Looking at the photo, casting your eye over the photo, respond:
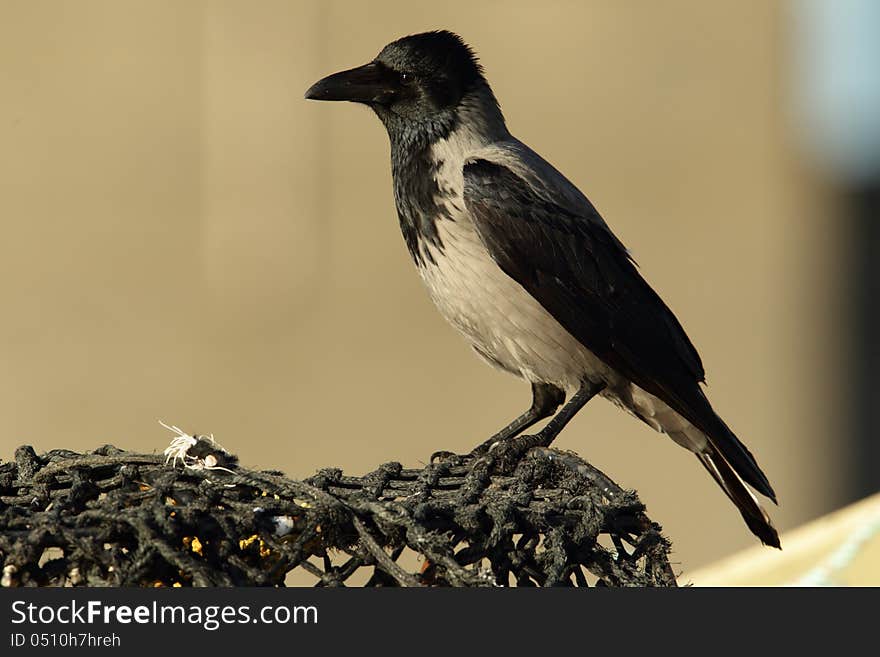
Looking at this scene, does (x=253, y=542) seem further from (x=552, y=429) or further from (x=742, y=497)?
(x=742, y=497)

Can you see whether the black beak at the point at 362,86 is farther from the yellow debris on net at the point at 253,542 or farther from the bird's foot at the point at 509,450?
the yellow debris on net at the point at 253,542

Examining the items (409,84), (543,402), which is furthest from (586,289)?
→ (409,84)

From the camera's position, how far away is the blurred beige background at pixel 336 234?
12.8m

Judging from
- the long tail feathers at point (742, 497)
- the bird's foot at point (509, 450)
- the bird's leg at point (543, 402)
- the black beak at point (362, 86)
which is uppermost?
the black beak at point (362, 86)

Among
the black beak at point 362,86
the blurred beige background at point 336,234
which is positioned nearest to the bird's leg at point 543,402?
the black beak at point 362,86

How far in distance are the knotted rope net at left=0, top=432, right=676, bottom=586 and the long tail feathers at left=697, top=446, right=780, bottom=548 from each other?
147cm

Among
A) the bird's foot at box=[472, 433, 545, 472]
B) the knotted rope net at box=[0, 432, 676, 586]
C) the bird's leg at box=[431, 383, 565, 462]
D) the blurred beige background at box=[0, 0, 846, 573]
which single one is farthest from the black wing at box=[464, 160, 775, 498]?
the blurred beige background at box=[0, 0, 846, 573]

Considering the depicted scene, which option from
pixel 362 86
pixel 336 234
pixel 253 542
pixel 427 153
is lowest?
pixel 253 542

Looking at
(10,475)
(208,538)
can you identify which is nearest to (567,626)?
(208,538)

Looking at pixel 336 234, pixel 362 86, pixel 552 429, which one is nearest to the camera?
pixel 552 429

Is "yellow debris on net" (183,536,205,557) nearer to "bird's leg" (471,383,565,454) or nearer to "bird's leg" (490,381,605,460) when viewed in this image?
"bird's leg" (490,381,605,460)

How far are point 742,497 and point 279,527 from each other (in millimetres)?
2439

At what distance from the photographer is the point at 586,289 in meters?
4.91

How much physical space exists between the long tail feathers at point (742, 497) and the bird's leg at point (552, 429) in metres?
0.48
